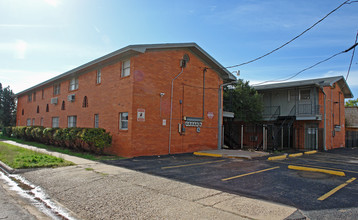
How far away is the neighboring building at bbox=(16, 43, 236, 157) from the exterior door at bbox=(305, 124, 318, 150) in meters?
8.72

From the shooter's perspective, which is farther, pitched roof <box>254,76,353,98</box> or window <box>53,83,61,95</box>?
window <box>53,83,61,95</box>

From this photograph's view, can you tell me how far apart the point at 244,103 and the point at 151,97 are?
10.7 metres

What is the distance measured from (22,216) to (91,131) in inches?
351

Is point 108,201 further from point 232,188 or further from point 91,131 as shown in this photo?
point 91,131

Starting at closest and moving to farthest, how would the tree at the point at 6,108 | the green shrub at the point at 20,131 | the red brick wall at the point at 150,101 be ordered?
the red brick wall at the point at 150,101 → the green shrub at the point at 20,131 → the tree at the point at 6,108

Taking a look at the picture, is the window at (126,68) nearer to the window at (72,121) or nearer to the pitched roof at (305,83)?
the window at (72,121)

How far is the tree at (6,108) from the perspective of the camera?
42606 mm

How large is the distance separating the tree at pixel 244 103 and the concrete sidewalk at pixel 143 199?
50.3ft

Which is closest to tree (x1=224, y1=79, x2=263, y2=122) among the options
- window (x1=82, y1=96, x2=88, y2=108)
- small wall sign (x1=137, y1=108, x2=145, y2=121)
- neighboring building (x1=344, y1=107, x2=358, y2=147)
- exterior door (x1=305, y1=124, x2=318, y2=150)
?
exterior door (x1=305, y1=124, x2=318, y2=150)

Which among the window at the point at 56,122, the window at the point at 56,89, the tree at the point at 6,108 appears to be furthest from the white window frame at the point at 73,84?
the tree at the point at 6,108

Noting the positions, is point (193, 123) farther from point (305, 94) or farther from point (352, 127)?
point (352, 127)

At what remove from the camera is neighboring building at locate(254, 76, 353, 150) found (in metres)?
21.1

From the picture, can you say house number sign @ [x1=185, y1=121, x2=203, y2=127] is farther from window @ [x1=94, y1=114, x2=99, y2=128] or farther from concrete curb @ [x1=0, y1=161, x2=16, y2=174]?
concrete curb @ [x1=0, y1=161, x2=16, y2=174]

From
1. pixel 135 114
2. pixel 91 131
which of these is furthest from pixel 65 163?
pixel 135 114
